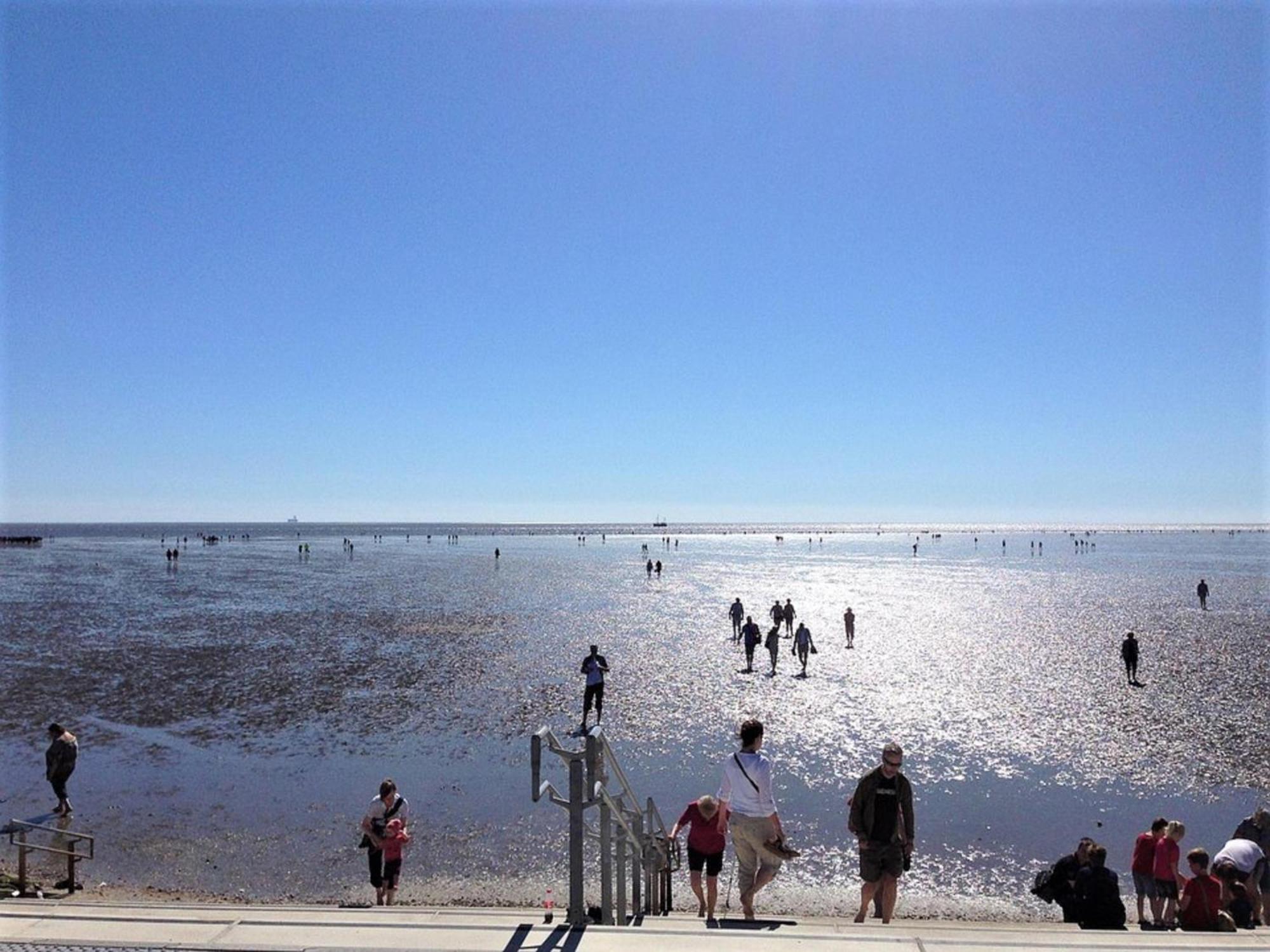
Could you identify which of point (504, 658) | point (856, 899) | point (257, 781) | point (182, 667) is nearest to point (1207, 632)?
point (504, 658)

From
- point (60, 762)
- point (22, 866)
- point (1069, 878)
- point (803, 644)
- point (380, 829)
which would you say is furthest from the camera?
point (803, 644)

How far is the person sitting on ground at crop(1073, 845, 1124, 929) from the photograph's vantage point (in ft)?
24.3

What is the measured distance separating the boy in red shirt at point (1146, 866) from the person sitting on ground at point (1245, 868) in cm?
76

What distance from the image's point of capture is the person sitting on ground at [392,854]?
844 cm

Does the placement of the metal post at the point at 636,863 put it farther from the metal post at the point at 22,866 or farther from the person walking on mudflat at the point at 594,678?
the person walking on mudflat at the point at 594,678

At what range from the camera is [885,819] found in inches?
270

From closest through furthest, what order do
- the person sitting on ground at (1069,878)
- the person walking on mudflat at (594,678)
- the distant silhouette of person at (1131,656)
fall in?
the person sitting on ground at (1069,878) → the person walking on mudflat at (594,678) → the distant silhouette of person at (1131,656)

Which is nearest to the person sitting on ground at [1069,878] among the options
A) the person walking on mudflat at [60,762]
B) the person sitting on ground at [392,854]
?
the person sitting on ground at [392,854]

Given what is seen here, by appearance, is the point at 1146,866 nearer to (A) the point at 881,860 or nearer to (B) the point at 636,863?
(A) the point at 881,860

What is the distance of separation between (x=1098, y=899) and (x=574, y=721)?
11.5m

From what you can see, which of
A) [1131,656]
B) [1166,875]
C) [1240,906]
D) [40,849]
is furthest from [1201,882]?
[1131,656]

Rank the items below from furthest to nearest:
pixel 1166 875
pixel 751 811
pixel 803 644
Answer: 1. pixel 803 644
2. pixel 1166 875
3. pixel 751 811

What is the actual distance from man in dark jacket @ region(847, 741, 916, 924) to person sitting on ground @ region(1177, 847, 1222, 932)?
2.56 meters

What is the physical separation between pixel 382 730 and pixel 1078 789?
40.9 feet
